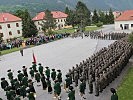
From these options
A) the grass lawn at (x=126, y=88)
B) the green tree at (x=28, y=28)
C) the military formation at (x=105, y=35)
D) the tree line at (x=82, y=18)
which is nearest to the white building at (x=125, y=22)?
the tree line at (x=82, y=18)

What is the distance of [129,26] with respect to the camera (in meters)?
59.0

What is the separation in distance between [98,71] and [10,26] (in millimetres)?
46891

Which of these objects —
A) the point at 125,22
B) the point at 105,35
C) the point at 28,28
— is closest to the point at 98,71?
the point at 105,35

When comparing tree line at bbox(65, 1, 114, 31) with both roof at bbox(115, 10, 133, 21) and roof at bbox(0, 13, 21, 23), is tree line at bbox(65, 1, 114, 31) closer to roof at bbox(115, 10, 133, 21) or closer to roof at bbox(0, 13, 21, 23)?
roof at bbox(115, 10, 133, 21)

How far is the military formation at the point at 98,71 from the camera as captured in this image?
17.8 metres

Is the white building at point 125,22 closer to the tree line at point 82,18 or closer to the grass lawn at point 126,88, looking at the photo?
the tree line at point 82,18

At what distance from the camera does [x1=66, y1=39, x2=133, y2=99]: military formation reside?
17766mm

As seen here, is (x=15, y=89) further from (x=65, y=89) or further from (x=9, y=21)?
(x=9, y=21)

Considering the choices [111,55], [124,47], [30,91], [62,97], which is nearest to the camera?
[30,91]

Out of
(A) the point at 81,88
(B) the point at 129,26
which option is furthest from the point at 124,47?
(B) the point at 129,26

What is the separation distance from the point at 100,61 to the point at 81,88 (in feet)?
18.4

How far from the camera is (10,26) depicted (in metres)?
63.3

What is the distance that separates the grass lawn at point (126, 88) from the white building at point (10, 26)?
45316 mm

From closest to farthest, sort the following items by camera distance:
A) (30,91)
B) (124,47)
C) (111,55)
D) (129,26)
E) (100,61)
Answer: (30,91), (100,61), (111,55), (124,47), (129,26)
